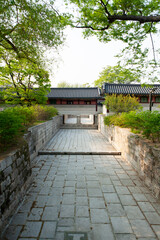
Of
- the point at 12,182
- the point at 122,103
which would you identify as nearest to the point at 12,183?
the point at 12,182

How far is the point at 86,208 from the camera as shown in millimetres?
2861

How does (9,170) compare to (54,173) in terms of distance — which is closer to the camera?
(9,170)

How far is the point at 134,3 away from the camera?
5.25 meters

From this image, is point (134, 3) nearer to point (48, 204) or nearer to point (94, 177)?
point (94, 177)

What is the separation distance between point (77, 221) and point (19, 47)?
8060 mm

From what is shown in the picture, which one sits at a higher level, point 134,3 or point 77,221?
point 134,3

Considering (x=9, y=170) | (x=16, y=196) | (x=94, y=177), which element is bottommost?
(x=94, y=177)

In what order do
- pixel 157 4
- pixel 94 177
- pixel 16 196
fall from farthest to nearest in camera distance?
pixel 157 4, pixel 94 177, pixel 16 196

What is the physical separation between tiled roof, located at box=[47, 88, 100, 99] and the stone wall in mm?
16391

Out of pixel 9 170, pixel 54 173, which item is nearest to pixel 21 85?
pixel 54 173

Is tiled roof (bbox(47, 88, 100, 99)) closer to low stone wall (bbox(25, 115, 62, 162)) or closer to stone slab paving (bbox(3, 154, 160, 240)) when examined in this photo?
low stone wall (bbox(25, 115, 62, 162))

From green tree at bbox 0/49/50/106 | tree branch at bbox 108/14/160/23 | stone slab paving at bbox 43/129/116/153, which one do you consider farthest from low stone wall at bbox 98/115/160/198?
green tree at bbox 0/49/50/106

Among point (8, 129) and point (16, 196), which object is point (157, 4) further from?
point (16, 196)

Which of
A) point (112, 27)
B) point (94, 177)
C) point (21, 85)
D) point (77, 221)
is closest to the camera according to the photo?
point (77, 221)
